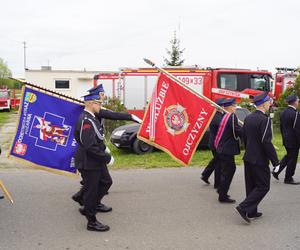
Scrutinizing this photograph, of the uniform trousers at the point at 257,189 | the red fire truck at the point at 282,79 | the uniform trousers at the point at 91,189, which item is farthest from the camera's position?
the red fire truck at the point at 282,79

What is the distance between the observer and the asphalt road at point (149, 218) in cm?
446

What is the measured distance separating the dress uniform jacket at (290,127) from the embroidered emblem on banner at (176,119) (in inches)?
87.6

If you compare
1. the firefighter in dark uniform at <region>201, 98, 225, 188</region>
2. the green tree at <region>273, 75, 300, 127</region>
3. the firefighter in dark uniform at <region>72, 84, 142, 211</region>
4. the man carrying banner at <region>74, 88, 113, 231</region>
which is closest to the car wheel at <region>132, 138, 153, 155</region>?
the firefighter in dark uniform at <region>201, 98, 225, 188</region>

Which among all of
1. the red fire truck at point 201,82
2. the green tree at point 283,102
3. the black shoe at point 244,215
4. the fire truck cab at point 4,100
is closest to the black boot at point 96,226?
the black shoe at point 244,215

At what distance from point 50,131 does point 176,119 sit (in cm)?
199

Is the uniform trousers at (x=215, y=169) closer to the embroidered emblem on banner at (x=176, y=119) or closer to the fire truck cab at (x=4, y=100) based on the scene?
the embroidered emblem on banner at (x=176, y=119)

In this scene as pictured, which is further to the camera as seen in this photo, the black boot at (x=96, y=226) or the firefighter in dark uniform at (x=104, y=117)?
the firefighter in dark uniform at (x=104, y=117)

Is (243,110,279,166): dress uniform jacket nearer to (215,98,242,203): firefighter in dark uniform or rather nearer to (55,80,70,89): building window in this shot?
(215,98,242,203): firefighter in dark uniform

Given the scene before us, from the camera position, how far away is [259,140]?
199 inches

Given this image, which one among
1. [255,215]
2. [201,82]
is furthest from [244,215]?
[201,82]

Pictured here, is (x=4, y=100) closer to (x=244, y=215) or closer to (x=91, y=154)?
(x=91, y=154)

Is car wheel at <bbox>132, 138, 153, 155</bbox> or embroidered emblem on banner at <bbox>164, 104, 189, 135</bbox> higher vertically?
embroidered emblem on banner at <bbox>164, 104, 189, 135</bbox>

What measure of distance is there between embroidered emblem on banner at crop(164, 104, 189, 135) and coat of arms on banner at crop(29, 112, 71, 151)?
61.7 inches

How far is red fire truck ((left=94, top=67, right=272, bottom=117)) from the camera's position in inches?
623
